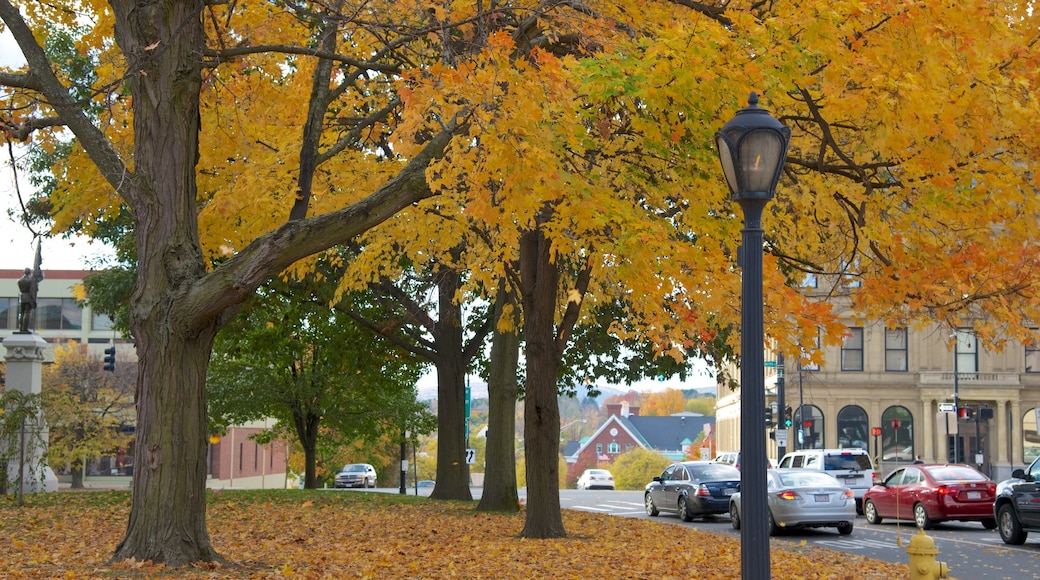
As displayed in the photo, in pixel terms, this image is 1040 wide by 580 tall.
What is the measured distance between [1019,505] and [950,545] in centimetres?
141

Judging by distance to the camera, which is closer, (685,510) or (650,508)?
(685,510)

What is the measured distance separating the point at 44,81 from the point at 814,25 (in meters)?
7.91

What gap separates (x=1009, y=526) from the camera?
20125 millimetres

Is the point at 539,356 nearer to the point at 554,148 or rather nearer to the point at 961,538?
the point at 554,148

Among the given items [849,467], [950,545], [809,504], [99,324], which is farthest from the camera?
[99,324]

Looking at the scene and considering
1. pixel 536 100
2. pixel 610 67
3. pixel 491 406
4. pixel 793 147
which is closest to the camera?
pixel 610 67

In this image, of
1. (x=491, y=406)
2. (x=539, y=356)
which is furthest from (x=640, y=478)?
(x=539, y=356)

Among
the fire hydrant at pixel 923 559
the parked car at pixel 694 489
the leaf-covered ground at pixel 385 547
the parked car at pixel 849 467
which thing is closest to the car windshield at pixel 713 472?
the parked car at pixel 694 489

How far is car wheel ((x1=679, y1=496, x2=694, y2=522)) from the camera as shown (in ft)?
92.4

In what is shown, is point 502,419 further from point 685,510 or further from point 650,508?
point 650,508

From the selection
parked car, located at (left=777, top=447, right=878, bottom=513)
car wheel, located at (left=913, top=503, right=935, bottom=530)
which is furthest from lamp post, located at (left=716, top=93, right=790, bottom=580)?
parked car, located at (left=777, top=447, right=878, bottom=513)

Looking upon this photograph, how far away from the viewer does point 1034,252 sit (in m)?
12.6

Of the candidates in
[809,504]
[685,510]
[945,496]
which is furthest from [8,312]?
[945,496]

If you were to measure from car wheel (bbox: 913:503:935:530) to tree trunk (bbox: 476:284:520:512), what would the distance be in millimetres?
9071
